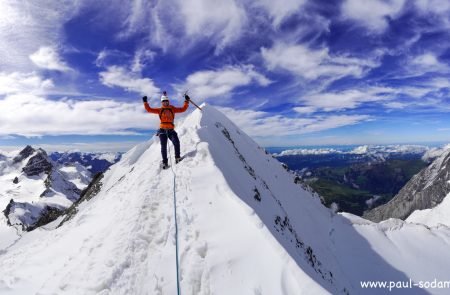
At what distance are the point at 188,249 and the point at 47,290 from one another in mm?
4558

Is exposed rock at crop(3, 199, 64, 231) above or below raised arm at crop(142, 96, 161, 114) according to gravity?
below

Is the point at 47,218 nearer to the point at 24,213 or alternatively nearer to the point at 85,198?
the point at 85,198

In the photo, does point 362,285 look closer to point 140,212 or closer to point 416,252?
point 416,252

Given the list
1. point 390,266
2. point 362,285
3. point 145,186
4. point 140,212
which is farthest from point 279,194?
point 140,212

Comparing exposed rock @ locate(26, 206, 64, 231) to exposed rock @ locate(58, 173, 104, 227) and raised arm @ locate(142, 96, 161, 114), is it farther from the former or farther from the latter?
raised arm @ locate(142, 96, 161, 114)

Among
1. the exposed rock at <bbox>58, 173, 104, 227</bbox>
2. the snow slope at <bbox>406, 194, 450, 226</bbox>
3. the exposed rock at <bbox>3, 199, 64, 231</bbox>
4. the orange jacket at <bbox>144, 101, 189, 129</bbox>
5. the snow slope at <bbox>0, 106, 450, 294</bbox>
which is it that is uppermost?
the orange jacket at <bbox>144, 101, 189, 129</bbox>

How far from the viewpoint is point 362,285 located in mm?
26734

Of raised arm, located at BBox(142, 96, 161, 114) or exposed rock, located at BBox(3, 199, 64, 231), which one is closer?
raised arm, located at BBox(142, 96, 161, 114)

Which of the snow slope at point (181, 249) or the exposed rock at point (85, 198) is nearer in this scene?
the snow slope at point (181, 249)

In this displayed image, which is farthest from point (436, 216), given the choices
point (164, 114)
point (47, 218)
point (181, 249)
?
point (181, 249)

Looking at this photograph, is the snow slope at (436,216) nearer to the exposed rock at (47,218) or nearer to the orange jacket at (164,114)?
the exposed rock at (47,218)

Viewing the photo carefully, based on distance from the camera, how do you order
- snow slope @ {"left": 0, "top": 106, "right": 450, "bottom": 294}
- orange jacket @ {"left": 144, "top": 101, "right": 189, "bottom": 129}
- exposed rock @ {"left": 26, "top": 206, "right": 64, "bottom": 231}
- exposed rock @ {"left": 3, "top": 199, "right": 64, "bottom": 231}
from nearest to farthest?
snow slope @ {"left": 0, "top": 106, "right": 450, "bottom": 294}, orange jacket @ {"left": 144, "top": 101, "right": 189, "bottom": 129}, exposed rock @ {"left": 26, "top": 206, "right": 64, "bottom": 231}, exposed rock @ {"left": 3, "top": 199, "right": 64, "bottom": 231}

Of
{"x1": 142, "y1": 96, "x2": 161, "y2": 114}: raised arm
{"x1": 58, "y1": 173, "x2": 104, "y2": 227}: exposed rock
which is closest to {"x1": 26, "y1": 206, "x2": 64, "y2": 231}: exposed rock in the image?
{"x1": 58, "y1": 173, "x2": 104, "y2": 227}: exposed rock

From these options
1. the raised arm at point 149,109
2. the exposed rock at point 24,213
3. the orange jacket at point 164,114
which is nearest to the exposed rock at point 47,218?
the exposed rock at point 24,213
